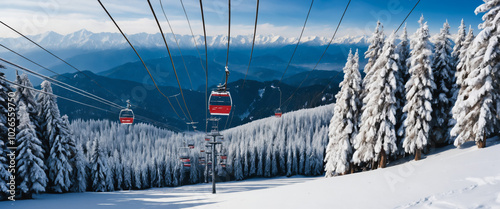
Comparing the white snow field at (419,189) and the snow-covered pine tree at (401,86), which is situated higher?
the snow-covered pine tree at (401,86)

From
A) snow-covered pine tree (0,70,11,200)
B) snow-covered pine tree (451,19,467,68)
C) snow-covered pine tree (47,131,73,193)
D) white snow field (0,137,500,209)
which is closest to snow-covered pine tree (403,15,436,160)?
white snow field (0,137,500,209)

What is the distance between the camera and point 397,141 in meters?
28.1

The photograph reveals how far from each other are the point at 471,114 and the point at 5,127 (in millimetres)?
42598

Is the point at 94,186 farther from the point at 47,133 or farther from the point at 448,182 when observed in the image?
the point at 448,182

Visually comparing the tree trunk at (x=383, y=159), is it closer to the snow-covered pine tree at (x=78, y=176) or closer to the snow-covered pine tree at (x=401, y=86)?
the snow-covered pine tree at (x=401, y=86)

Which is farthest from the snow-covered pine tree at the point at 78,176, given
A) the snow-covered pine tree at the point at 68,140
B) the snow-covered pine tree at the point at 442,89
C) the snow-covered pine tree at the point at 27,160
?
the snow-covered pine tree at the point at 442,89

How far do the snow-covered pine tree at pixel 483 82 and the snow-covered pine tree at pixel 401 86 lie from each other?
5848 millimetres

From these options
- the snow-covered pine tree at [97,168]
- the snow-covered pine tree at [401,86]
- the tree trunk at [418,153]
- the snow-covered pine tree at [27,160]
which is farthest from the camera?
the snow-covered pine tree at [97,168]

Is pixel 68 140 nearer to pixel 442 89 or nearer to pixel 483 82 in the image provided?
pixel 442 89

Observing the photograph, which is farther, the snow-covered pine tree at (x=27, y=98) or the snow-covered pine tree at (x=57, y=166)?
the snow-covered pine tree at (x=57, y=166)

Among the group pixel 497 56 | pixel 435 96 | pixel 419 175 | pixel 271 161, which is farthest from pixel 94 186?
pixel 271 161

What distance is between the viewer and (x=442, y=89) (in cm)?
2694

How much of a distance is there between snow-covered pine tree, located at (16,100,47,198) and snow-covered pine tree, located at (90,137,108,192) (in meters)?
16.0

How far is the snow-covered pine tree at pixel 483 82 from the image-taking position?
20.3m
